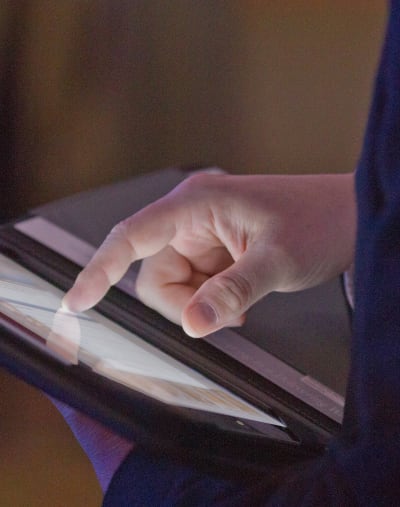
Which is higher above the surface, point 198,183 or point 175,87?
point 198,183

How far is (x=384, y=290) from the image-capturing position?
0.36m

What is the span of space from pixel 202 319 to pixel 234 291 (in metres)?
0.04

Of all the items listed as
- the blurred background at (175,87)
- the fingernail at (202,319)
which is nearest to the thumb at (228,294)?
the fingernail at (202,319)

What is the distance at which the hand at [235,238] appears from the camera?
0.60 meters

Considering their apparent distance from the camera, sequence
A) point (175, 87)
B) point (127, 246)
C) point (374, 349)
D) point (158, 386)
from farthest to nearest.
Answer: point (175, 87), point (127, 246), point (158, 386), point (374, 349)

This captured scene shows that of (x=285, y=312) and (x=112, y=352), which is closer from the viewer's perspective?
(x=112, y=352)

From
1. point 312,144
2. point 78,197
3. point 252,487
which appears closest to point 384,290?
point 252,487

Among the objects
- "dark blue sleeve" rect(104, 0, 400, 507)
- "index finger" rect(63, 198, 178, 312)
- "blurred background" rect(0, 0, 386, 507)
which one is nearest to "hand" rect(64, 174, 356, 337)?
"index finger" rect(63, 198, 178, 312)

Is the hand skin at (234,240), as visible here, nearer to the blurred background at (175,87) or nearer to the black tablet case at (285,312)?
the black tablet case at (285,312)

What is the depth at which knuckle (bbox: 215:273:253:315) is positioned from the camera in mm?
545

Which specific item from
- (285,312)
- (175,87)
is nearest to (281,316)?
(285,312)

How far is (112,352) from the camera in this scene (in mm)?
503

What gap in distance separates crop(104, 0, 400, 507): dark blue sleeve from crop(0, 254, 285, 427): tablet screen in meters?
0.08

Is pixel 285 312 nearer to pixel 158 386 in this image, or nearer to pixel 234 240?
pixel 234 240
